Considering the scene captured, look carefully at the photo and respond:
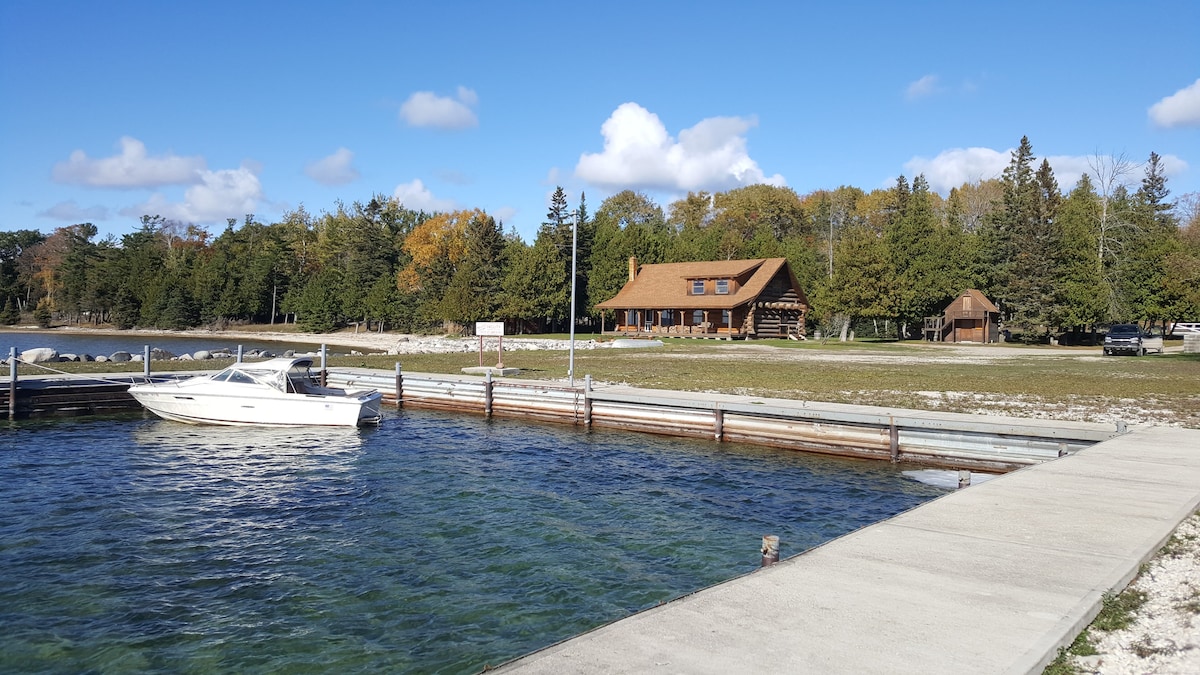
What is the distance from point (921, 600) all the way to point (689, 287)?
230ft

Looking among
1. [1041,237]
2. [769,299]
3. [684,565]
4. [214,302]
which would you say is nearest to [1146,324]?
[1041,237]

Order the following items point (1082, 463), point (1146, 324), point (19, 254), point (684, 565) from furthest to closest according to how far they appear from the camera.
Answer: point (19, 254) < point (1146, 324) < point (1082, 463) < point (684, 565)

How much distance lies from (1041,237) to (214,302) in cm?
10952

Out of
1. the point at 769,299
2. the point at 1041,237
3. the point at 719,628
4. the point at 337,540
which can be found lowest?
the point at 337,540

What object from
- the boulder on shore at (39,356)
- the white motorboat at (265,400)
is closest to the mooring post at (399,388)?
the white motorboat at (265,400)

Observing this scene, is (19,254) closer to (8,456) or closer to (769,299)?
(769,299)

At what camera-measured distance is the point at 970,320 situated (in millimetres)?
77812

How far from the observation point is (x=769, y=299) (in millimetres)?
74750

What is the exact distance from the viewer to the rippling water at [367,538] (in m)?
9.73

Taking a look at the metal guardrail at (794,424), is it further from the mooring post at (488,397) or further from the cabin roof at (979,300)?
the cabin roof at (979,300)

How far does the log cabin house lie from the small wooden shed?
14.6 meters

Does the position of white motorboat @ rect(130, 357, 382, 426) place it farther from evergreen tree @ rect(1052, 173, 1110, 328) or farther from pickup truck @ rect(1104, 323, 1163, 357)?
evergreen tree @ rect(1052, 173, 1110, 328)

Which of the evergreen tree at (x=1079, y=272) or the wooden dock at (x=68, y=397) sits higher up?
the evergreen tree at (x=1079, y=272)

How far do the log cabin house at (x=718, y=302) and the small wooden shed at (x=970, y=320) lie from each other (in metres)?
14.6
